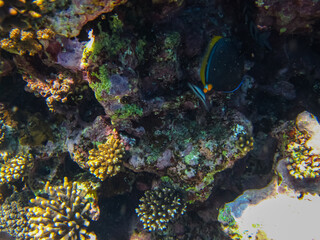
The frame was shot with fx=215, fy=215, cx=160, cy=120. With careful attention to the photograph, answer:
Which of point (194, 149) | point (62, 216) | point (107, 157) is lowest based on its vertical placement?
point (62, 216)

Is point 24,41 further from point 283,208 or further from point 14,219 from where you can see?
point 283,208

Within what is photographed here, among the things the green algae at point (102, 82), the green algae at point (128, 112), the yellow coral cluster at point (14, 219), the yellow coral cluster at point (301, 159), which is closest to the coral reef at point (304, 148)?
the yellow coral cluster at point (301, 159)

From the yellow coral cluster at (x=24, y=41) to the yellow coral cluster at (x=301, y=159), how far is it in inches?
184

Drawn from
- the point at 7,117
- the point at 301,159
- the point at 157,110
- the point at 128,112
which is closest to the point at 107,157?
the point at 128,112

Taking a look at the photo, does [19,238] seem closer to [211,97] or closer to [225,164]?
[225,164]

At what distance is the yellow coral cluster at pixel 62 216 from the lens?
4198 millimetres

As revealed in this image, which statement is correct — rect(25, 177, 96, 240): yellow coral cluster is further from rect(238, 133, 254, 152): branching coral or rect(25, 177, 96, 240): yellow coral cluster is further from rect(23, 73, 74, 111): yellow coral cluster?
rect(238, 133, 254, 152): branching coral

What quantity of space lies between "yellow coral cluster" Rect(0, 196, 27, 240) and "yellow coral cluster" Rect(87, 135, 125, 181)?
2867 mm

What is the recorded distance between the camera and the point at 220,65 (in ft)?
10.2

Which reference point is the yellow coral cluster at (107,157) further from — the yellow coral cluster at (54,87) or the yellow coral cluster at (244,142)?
the yellow coral cluster at (244,142)

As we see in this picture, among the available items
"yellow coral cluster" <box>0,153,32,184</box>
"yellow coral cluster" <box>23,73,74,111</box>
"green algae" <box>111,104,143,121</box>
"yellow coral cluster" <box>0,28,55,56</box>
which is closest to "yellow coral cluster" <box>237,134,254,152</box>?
"green algae" <box>111,104,143,121</box>

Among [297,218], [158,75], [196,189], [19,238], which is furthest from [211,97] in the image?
[19,238]

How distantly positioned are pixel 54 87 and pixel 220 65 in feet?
9.07

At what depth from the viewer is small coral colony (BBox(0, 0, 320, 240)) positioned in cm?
316
